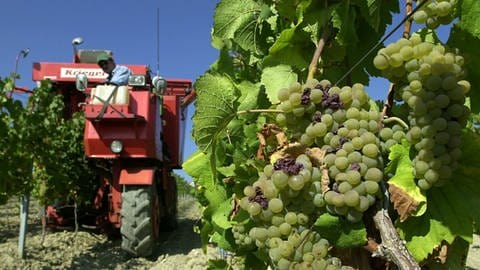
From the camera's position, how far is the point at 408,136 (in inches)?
44.9

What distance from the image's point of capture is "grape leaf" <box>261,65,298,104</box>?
67.0 inches

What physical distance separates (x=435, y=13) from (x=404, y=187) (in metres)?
0.38

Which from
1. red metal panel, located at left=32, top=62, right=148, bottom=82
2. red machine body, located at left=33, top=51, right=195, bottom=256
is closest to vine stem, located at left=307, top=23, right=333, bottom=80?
red machine body, located at left=33, top=51, right=195, bottom=256

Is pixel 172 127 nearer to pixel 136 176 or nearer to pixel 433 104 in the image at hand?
pixel 136 176

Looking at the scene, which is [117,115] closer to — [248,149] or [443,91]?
[248,149]

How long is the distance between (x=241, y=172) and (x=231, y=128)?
0.62 m

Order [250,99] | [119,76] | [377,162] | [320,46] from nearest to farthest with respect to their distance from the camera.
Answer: [377,162] → [320,46] → [250,99] → [119,76]

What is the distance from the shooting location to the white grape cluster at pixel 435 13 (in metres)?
1.16

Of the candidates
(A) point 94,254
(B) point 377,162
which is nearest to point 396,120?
(B) point 377,162

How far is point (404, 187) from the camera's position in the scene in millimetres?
1147

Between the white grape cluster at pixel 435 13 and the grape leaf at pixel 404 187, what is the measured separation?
272 mm

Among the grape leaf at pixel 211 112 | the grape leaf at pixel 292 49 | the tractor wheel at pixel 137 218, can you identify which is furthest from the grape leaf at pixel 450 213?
the tractor wheel at pixel 137 218

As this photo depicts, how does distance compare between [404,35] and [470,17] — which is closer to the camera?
[470,17]

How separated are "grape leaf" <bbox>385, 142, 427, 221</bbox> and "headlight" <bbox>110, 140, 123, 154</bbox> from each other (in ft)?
18.2
